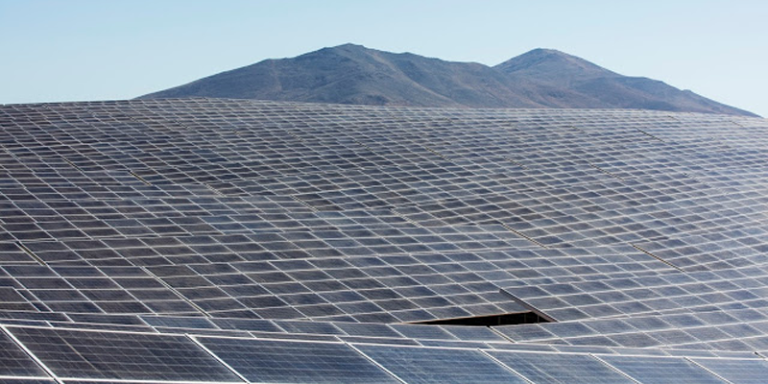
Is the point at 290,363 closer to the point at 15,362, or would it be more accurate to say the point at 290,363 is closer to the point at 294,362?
the point at 294,362

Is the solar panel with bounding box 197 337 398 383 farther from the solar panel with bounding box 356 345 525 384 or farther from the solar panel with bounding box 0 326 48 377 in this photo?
the solar panel with bounding box 0 326 48 377

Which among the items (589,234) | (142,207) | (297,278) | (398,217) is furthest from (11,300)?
(589,234)

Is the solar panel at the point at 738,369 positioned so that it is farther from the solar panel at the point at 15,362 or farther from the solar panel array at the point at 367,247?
the solar panel at the point at 15,362

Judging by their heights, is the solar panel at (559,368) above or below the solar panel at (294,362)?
below

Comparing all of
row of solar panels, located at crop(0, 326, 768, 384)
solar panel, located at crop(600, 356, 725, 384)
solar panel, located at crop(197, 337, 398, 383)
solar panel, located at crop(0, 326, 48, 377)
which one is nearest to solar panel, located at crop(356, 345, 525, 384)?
row of solar panels, located at crop(0, 326, 768, 384)

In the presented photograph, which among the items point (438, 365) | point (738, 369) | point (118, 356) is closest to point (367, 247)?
point (738, 369)

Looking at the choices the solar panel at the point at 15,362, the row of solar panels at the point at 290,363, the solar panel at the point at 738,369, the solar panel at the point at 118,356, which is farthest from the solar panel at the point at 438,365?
the solar panel at the point at 15,362

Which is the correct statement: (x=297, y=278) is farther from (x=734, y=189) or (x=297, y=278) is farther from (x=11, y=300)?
(x=734, y=189)
